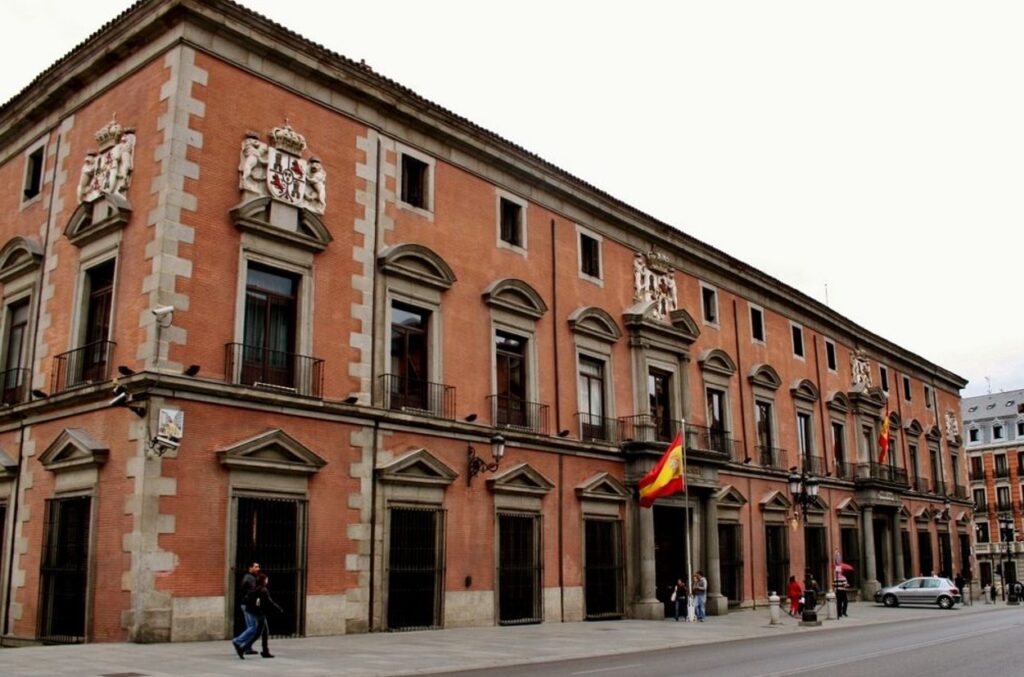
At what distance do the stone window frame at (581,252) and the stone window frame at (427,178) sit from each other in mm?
6383

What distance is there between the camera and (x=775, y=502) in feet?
122

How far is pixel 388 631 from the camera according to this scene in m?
21.3

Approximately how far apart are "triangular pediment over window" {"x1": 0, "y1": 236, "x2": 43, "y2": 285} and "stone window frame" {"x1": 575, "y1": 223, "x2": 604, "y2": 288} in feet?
48.6

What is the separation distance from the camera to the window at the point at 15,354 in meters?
22.1

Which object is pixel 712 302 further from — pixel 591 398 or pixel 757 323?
pixel 591 398

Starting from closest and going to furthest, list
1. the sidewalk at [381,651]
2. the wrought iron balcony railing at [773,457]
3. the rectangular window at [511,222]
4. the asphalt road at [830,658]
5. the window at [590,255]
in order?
the sidewalk at [381,651] < the asphalt road at [830,658] < the rectangular window at [511,222] < the window at [590,255] < the wrought iron balcony railing at [773,457]

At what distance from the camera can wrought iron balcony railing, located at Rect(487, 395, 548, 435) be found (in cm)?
2541

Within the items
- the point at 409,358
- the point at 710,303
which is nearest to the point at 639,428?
the point at 710,303

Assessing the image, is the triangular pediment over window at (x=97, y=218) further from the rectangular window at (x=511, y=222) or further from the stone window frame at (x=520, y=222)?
the rectangular window at (x=511, y=222)

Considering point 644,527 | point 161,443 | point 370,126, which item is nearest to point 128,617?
point 161,443

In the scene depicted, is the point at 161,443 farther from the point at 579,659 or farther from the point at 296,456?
the point at 579,659

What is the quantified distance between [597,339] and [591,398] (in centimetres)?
180

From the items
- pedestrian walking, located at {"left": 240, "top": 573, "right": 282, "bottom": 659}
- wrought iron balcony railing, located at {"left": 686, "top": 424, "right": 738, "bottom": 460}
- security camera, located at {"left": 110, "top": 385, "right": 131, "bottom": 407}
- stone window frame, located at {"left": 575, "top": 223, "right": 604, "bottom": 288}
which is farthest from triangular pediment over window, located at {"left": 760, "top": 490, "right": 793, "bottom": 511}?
security camera, located at {"left": 110, "top": 385, "right": 131, "bottom": 407}

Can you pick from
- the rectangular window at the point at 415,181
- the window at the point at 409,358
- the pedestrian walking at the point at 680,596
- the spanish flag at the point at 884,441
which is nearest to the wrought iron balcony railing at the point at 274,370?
the window at the point at 409,358
